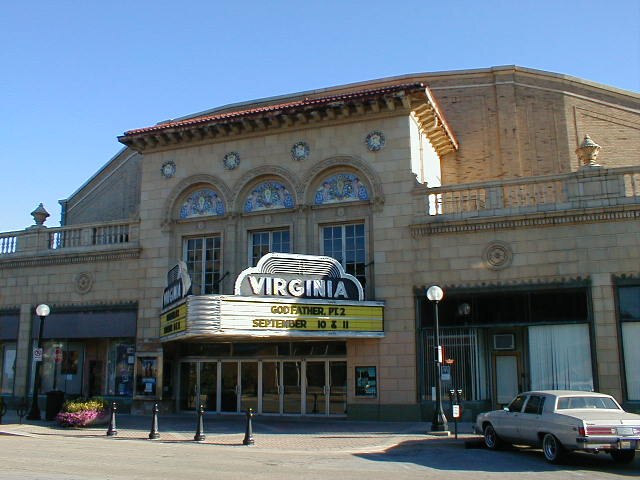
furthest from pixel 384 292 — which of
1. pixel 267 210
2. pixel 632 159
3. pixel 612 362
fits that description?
pixel 632 159

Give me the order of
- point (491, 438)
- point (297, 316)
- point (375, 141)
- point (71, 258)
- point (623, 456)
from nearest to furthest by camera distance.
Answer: point (623, 456), point (491, 438), point (297, 316), point (375, 141), point (71, 258)

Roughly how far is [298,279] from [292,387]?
500 centimetres

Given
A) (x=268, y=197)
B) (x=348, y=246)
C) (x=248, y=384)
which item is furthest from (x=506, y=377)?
(x=268, y=197)

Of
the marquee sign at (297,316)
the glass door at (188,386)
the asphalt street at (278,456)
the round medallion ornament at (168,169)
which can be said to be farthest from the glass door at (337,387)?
the round medallion ornament at (168,169)

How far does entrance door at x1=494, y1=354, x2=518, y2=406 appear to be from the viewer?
22328mm

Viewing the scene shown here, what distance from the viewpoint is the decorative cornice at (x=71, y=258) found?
27188 millimetres

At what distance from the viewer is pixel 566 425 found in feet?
44.0

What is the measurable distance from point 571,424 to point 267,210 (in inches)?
576

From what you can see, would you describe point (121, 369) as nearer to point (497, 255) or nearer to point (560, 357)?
point (497, 255)

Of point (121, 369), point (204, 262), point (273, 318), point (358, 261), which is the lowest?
point (121, 369)

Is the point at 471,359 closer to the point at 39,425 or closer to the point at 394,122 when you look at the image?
the point at 394,122

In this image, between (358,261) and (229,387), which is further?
(229,387)

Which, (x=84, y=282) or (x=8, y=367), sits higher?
(x=84, y=282)

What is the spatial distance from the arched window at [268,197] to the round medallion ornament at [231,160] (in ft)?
4.09
